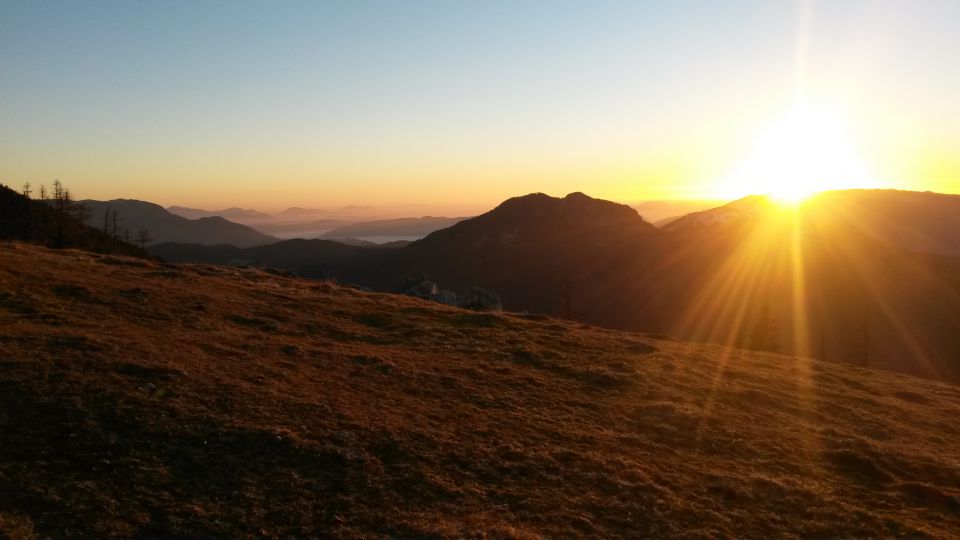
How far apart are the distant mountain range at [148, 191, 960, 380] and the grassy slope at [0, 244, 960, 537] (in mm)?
50923

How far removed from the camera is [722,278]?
135 m

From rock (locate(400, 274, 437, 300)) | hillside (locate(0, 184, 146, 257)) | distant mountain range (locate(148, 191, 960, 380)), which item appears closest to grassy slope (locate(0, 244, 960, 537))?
distant mountain range (locate(148, 191, 960, 380))

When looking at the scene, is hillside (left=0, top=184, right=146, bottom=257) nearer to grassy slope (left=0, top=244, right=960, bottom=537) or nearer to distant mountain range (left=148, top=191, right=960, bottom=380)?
grassy slope (left=0, top=244, right=960, bottom=537)

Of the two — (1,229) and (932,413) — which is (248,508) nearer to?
(932,413)

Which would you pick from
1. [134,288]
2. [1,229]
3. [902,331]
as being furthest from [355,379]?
[902,331]

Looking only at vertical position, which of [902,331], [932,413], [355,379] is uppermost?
[355,379]

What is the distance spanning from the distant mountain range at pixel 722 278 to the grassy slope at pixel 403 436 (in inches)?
2005

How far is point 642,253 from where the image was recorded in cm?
15350

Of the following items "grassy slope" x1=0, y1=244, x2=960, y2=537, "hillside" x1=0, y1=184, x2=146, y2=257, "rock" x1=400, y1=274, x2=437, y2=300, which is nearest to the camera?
"grassy slope" x1=0, y1=244, x2=960, y2=537

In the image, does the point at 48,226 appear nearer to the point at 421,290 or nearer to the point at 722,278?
the point at 421,290

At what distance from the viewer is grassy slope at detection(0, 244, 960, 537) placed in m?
8.44

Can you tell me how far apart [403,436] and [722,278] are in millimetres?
135993

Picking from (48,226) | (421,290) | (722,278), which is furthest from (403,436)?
(722,278)

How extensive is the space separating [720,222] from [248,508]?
7533 inches
